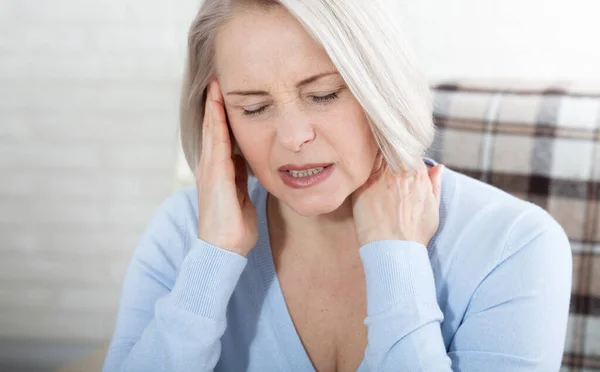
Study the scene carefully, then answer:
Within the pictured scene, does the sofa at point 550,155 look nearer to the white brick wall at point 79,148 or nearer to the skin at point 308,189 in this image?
the skin at point 308,189

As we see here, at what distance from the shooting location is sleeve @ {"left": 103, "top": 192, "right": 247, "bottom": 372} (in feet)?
3.80

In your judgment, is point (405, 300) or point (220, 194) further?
point (220, 194)

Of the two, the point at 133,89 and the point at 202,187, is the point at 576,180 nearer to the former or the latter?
the point at 202,187

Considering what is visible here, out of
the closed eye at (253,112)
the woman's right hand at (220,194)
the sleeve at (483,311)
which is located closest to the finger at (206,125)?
the woman's right hand at (220,194)

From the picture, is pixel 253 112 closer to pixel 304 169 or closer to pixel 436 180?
pixel 304 169

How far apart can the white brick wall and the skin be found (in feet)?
2.94

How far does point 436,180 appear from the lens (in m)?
1.24

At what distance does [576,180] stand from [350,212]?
1.59ft

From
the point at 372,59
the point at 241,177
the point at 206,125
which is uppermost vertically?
the point at 372,59

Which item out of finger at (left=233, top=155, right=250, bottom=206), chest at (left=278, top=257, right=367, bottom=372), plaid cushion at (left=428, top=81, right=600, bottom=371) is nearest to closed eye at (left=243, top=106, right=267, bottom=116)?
finger at (left=233, top=155, right=250, bottom=206)

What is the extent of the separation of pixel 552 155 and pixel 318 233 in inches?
20.6

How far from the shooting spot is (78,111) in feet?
7.20

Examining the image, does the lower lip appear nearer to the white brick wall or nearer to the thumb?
the thumb

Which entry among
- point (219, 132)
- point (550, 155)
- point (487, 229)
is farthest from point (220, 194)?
point (550, 155)
